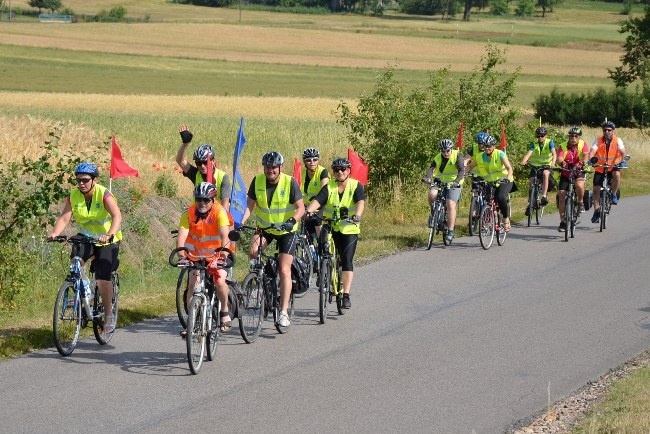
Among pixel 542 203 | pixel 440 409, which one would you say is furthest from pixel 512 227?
pixel 440 409

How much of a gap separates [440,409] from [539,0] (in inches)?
6704

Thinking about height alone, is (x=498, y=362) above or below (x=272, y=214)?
below

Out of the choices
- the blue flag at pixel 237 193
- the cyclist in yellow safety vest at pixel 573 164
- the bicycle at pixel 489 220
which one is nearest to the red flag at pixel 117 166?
the blue flag at pixel 237 193

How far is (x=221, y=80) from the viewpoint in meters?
85.1

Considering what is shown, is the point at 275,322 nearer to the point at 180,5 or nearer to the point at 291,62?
the point at 291,62

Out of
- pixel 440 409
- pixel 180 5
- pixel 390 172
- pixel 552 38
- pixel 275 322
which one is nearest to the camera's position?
pixel 440 409

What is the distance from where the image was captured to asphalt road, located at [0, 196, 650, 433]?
31.1ft

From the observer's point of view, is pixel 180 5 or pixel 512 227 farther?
pixel 180 5

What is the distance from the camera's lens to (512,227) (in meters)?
23.7

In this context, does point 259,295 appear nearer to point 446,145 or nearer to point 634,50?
point 446,145

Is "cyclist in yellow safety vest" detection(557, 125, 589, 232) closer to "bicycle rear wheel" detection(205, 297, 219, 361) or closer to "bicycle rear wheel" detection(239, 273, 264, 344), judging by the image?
"bicycle rear wheel" detection(239, 273, 264, 344)

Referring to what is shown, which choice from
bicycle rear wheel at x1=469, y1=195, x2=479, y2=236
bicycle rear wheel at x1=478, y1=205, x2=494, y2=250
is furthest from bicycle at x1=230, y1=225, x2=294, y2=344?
bicycle rear wheel at x1=469, y1=195, x2=479, y2=236

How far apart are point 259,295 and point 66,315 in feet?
6.86

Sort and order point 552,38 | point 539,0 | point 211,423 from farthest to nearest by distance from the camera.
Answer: point 539,0 → point 552,38 → point 211,423
